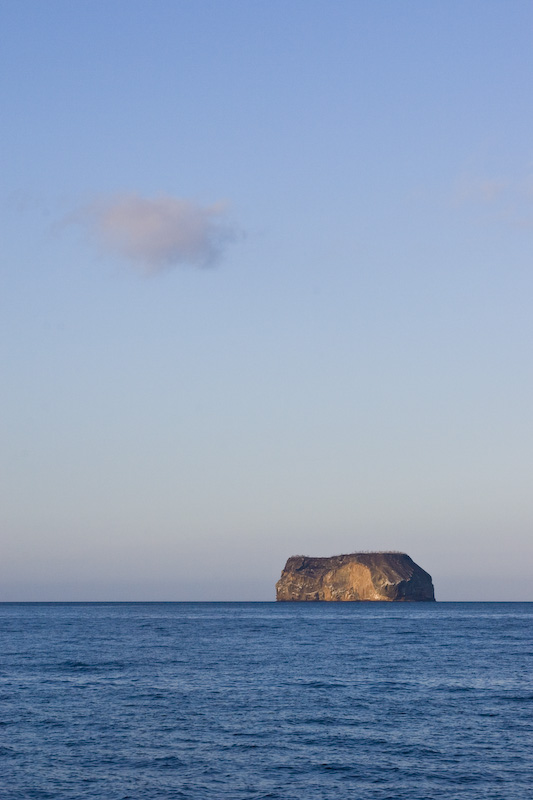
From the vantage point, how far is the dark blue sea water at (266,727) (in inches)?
1359

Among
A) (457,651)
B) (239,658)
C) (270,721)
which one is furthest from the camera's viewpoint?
(457,651)

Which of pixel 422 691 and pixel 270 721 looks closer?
pixel 270 721

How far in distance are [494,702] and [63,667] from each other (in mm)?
40603

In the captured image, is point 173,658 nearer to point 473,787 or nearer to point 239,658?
point 239,658

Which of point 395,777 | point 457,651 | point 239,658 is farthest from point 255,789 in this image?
point 457,651

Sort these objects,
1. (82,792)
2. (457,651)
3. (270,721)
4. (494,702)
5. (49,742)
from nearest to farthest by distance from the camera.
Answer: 1. (82,792)
2. (49,742)
3. (270,721)
4. (494,702)
5. (457,651)

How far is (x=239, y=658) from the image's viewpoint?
282 ft

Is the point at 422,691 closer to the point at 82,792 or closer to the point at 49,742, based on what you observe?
the point at 49,742

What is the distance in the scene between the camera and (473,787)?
112 feet

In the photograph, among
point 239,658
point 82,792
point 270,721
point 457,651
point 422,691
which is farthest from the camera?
point 457,651

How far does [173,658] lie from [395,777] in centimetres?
5349

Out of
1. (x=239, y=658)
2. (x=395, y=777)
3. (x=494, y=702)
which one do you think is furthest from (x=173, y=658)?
(x=395, y=777)

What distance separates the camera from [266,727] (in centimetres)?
4616

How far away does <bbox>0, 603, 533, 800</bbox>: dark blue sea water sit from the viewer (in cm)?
3453
